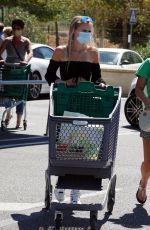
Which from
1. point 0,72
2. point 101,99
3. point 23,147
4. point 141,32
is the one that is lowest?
point 141,32

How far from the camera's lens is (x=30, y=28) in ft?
128

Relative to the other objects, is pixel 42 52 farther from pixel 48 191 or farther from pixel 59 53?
pixel 48 191

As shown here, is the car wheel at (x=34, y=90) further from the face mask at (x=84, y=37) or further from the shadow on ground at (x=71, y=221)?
the shadow on ground at (x=71, y=221)

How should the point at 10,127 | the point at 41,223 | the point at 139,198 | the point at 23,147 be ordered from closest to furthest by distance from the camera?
1. the point at 41,223
2. the point at 139,198
3. the point at 23,147
4. the point at 10,127

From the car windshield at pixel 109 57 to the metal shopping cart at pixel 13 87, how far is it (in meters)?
11.5

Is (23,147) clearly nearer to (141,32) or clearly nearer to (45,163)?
(45,163)

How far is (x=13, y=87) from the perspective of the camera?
13.2m

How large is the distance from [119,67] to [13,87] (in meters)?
11.4

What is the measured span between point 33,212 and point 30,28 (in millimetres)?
31924

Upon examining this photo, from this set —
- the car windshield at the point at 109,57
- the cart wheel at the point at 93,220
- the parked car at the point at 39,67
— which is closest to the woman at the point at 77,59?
the cart wheel at the point at 93,220

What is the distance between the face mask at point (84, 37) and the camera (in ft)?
24.7

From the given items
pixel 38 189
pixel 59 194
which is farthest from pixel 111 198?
pixel 38 189

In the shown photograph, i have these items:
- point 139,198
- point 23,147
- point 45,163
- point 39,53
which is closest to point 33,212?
point 139,198

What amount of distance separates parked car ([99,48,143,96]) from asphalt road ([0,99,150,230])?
1057 centimetres
